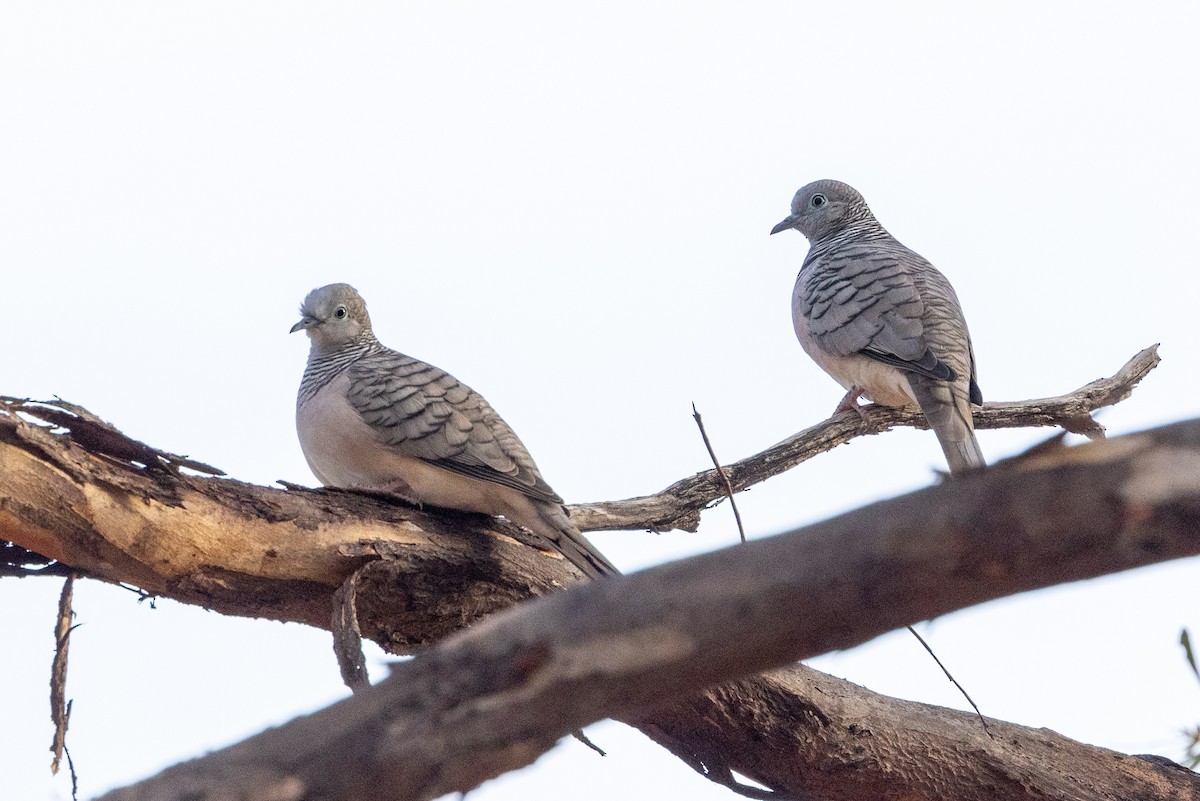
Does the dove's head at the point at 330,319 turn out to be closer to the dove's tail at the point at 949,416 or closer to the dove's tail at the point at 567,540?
the dove's tail at the point at 567,540

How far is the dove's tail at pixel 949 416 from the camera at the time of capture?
15.7 ft

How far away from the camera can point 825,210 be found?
6789mm

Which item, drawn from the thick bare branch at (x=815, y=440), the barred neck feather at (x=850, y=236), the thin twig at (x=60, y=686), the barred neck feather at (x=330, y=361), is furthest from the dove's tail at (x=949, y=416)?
the thin twig at (x=60, y=686)

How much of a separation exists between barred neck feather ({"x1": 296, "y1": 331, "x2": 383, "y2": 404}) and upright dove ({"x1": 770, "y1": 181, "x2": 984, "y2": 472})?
2.08 metres

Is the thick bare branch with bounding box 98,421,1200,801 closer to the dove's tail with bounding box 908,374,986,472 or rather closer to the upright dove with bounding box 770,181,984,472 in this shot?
the upright dove with bounding box 770,181,984,472

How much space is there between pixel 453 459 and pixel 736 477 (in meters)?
1.20

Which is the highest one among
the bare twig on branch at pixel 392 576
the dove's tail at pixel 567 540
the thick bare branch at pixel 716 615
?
the dove's tail at pixel 567 540

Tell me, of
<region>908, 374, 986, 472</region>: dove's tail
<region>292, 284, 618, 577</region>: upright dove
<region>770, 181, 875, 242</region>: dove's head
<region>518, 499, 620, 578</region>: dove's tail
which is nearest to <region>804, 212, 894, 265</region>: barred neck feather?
<region>770, 181, 875, 242</region>: dove's head

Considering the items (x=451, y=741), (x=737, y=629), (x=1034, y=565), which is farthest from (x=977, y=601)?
(x=451, y=741)

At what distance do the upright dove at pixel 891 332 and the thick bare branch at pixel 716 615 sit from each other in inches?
138

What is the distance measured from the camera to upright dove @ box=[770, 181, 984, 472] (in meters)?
4.88

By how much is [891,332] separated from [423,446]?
2.41m

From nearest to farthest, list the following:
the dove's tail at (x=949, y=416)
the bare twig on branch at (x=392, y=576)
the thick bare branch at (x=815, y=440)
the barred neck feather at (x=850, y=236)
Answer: the bare twig on branch at (x=392, y=576)
the thick bare branch at (x=815, y=440)
the dove's tail at (x=949, y=416)
the barred neck feather at (x=850, y=236)

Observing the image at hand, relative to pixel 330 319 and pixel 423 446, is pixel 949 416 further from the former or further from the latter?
pixel 330 319
